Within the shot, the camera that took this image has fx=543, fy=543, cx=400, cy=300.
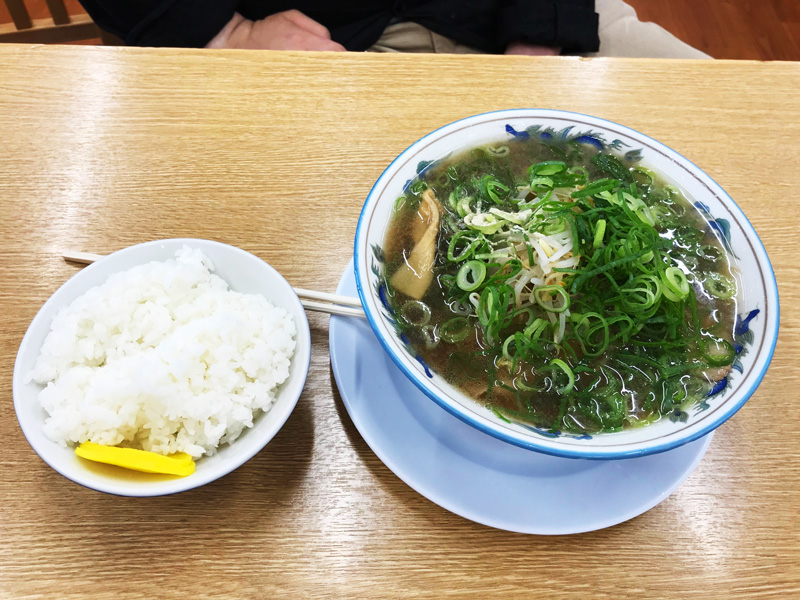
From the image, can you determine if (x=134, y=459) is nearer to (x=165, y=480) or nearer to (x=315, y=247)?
(x=165, y=480)

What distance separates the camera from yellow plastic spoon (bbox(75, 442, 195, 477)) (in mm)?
909

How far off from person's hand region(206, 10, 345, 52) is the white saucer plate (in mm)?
1389

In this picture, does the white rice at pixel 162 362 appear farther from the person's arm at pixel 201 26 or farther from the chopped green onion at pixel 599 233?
the person's arm at pixel 201 26

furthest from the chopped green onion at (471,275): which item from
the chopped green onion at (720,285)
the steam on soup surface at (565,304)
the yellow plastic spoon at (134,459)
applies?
the yellow plastic spoon at (134,459)

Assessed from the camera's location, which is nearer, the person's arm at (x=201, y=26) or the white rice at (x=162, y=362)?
the white rice at (x=162, y=362)

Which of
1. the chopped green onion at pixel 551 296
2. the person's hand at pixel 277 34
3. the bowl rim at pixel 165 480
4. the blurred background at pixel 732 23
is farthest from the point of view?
the blurred background at pixel 732 23

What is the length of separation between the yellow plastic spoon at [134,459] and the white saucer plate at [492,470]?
0.32m

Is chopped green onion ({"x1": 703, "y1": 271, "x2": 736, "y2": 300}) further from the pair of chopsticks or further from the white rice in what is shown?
the white rice

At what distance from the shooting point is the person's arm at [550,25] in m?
→ 1.94

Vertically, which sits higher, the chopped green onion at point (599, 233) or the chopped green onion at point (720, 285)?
the chopped green onion at point (599, 233)

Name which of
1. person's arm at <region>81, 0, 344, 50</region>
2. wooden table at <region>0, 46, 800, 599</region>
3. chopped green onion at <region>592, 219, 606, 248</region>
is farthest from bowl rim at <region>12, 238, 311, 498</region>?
person's arm at <region>81, 0, 344, 50</region>

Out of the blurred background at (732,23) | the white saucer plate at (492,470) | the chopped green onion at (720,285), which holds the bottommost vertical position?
the blurred background at (732,23)

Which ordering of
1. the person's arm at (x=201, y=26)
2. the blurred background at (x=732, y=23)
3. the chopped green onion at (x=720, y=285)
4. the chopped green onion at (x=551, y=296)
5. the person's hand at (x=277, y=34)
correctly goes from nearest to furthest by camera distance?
1. the chopped green onion at (x=551, y=296)
2. the chopped green onion at (x=720, y=285)
3. the person's arm at (x=201, y=26)
4. the person's hand at (x=277, y=34)
5. the blurred background at (x=732, y=23)

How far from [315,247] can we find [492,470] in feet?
2.30
